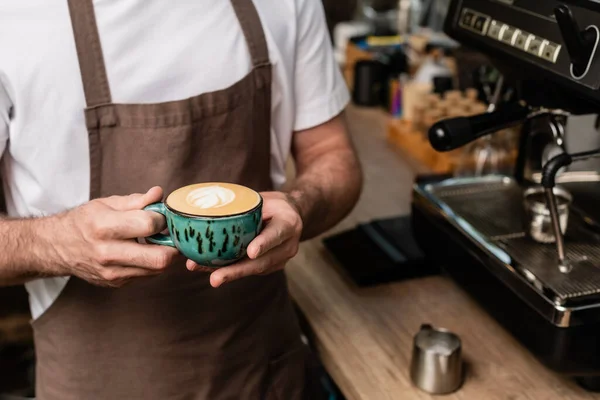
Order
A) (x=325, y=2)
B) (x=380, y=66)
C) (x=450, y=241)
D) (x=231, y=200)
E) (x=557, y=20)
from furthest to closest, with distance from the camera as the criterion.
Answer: (x=325, y=2)
(x=380, y=66)
(x=450, y=241)
(x=557, y=20)
(x=231, y=200)

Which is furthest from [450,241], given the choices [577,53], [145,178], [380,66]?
[380,66]

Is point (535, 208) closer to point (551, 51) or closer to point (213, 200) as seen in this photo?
point (551, 51)

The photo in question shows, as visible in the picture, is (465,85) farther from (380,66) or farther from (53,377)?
(53,377)

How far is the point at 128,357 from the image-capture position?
1062 mm

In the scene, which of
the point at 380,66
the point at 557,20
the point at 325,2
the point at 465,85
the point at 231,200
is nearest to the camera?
the point at 231,200

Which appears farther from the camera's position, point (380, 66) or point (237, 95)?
point (380, 66)

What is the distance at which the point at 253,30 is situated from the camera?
109 cm

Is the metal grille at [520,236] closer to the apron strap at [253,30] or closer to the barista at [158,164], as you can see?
the barista at [158,164]

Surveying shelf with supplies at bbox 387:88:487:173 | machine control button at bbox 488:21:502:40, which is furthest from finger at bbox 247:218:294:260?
shelf with supplies at bbox 387:88:487:173

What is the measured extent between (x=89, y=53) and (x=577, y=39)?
0.62m

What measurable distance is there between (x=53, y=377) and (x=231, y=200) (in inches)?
19.0

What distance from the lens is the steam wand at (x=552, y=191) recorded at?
0.95 meters

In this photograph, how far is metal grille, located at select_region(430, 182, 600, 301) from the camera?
3.26ft

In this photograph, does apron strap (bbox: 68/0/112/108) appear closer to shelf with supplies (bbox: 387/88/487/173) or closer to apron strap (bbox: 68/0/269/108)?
apron strap (bbox: 68/0/269/108)
